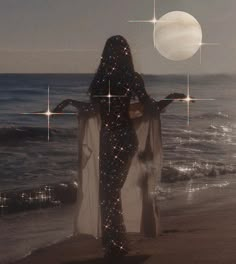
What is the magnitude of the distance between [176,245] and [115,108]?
623 millimetres

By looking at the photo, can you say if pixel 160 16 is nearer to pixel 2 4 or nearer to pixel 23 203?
pixel 2 4

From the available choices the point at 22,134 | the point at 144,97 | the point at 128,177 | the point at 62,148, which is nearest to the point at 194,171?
the point at 62,148

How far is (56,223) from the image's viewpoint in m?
2.92

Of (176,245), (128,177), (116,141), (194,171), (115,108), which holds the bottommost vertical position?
(176,245)

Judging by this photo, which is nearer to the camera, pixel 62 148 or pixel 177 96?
pixel 177 96

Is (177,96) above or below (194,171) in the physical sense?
above

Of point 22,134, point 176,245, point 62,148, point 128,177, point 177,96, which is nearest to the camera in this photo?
point 177,96

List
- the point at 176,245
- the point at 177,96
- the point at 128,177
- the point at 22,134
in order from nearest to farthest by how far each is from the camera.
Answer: the point at 177,96, the point at 128,177, the point at 176,245, the point at 22,134

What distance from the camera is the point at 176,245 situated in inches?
98.8

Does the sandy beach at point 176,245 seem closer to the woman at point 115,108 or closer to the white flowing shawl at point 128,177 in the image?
the white flowing shawl at point 128,177

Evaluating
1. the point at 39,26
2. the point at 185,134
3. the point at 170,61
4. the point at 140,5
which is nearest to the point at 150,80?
the point at 170,61

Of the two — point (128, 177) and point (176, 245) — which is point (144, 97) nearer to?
point (128, 177)

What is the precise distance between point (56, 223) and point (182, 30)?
104 cm

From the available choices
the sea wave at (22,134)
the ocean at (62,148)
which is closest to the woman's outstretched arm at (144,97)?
the ocean at (62,148)
